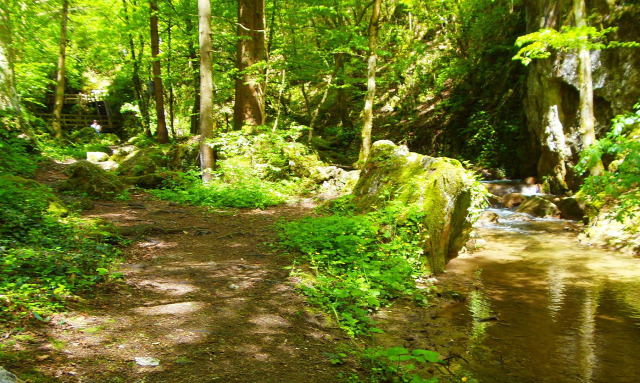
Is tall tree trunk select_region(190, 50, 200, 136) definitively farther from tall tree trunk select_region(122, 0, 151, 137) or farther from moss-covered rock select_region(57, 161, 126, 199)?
moss-covered rock select_region(57, 161, 126, 199)

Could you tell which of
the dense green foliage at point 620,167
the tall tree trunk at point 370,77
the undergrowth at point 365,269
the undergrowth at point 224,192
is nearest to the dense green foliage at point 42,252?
the undergrowth at point 365,269

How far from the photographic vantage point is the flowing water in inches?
137

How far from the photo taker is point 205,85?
34.0 ft

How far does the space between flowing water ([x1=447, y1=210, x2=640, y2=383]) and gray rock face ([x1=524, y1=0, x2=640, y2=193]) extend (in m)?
6.45

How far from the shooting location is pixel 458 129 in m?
20.6

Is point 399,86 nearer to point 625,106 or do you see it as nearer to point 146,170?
point 625,106

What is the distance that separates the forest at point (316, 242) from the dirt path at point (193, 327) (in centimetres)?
2

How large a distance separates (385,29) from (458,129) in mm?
9554

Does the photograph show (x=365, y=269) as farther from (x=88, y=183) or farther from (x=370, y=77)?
(x=370, y=77)

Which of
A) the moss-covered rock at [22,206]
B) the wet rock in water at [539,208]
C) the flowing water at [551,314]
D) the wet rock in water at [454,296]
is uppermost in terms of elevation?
the moss-covered rock at [22,206]

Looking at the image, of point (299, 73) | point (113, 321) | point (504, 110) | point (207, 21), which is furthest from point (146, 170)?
point (504, 110)

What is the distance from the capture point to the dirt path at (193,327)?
241 cm

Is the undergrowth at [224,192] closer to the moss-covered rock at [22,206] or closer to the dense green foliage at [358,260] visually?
the dense green foliage at [358,260]

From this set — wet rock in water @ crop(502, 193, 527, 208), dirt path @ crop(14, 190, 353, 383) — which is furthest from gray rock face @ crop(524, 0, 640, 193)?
dirt path @ crop(14, 190, 353, 383)
